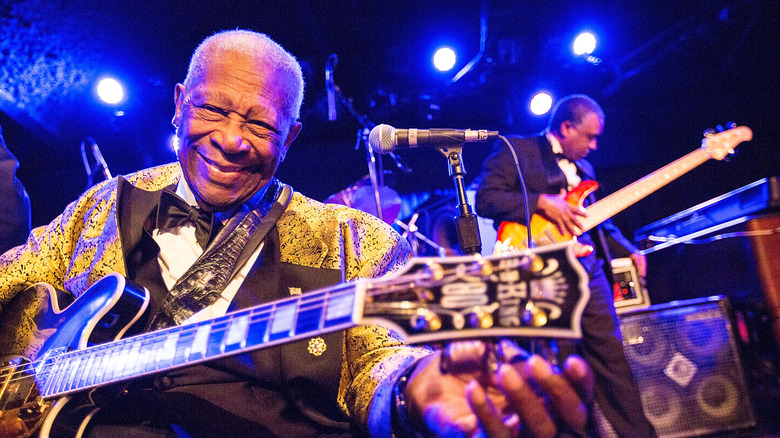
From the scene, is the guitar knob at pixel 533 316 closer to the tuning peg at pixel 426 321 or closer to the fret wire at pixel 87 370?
the tuning peg at pixel 426 321

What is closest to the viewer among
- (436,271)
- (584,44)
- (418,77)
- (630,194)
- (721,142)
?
(436,271)

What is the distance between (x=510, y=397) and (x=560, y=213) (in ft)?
10.5

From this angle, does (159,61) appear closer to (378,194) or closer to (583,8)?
(378,194)

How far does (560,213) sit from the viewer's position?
149 inches

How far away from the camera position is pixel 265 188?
6.59 ft

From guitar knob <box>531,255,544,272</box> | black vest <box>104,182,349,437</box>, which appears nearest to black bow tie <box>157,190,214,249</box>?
black vest <box>104,182,349,437</box>

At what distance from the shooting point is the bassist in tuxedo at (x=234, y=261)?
1.50 meters

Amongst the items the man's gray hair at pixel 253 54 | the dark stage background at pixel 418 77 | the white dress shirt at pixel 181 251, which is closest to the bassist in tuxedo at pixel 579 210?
the man's gray hair at pixel 253 54

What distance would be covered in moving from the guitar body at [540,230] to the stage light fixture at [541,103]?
9.69 feet

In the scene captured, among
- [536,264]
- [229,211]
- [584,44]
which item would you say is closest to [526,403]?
[536,264]

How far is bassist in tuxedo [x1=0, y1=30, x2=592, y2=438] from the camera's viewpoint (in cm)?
150

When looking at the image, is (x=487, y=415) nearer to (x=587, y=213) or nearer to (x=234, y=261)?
(x=234, y=261)

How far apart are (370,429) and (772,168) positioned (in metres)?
8.28

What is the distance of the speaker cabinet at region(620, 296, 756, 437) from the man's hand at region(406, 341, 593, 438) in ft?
9.84
